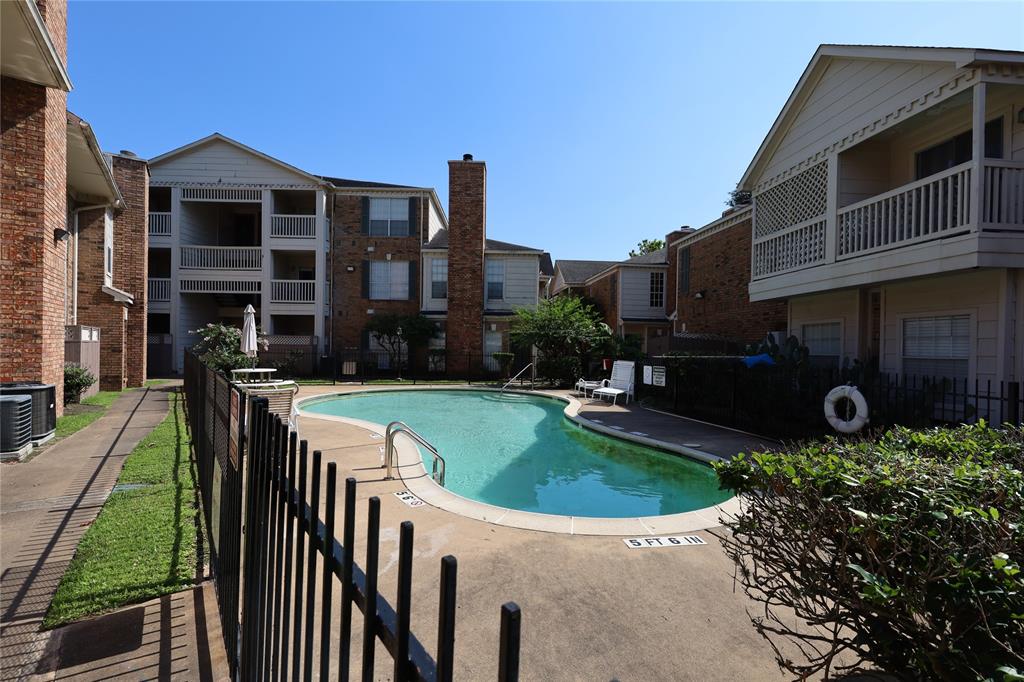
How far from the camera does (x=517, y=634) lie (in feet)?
2.64

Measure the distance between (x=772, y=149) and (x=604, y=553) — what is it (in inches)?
502

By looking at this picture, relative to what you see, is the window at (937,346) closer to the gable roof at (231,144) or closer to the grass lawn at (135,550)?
the grass lawn at (135,550)

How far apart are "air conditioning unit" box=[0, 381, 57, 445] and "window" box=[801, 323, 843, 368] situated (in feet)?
49.7

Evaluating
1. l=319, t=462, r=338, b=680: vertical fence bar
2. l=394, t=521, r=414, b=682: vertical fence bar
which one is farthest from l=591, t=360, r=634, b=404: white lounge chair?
l=394, t=521, r=414, b=682: vertical fence bar

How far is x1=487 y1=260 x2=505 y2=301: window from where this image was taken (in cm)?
2575

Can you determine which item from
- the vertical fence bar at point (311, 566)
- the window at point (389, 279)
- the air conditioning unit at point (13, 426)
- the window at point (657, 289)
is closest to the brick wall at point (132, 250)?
the window at point (389, 279)

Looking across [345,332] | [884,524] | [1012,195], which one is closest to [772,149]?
[1012,195]

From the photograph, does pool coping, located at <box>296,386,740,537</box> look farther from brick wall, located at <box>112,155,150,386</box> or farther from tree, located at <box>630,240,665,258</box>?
tree, located at <box>630,240,665,258</box>

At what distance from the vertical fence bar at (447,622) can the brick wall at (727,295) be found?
622 inches

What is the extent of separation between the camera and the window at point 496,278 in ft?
84.5

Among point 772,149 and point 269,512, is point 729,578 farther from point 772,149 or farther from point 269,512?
point 772,149

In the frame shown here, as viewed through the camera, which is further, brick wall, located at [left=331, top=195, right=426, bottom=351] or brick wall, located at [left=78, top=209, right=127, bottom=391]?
brick wall, located at [left=331, top=195, right=426, bottom=351]

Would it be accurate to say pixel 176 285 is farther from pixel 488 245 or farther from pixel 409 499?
pixel 409 499

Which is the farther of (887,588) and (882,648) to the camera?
(882,648)
